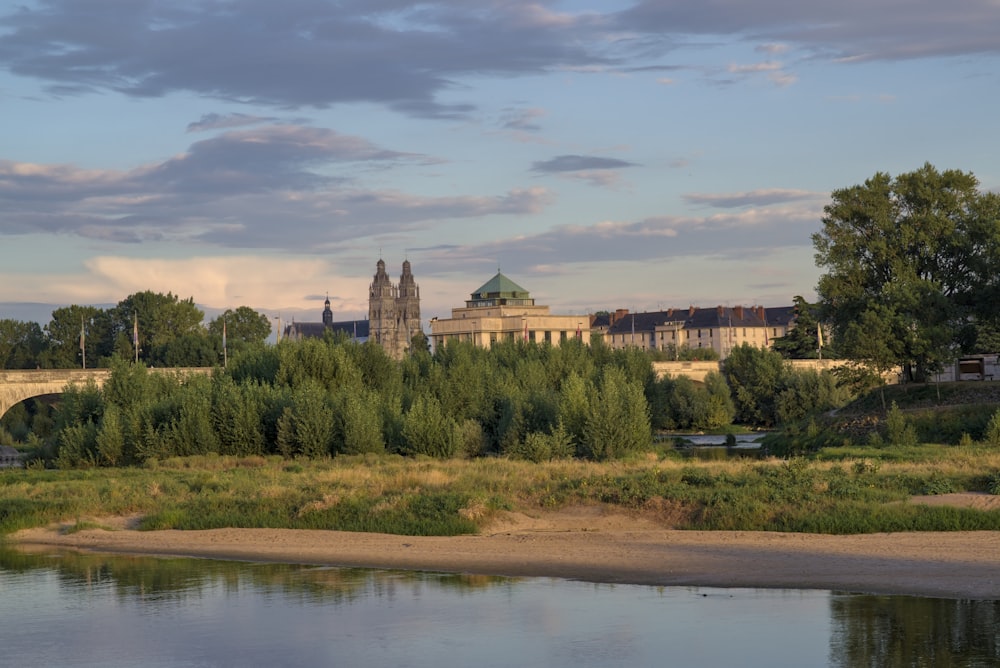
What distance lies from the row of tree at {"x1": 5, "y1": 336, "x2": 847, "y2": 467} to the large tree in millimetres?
14288

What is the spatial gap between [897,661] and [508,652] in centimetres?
554

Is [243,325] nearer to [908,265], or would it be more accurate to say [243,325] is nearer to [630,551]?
[908,265]

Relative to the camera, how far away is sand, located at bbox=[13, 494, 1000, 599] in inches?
958

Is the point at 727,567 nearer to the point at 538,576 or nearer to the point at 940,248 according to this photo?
the point at 538,576

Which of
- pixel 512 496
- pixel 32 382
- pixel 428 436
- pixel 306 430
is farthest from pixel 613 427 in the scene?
pixel 32 382

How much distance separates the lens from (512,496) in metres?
35.6

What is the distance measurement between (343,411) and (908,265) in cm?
3557

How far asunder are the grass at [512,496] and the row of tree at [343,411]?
1026 centimetres

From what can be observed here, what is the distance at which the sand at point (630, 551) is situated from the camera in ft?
79.9

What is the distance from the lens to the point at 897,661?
1784 cm

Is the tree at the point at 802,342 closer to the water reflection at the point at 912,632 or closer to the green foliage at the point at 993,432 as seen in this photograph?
the green foliage at the point at 993,432

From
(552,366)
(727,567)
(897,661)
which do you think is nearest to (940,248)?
(552,366)

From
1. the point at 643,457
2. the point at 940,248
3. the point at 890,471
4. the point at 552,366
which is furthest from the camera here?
the point at 552,366

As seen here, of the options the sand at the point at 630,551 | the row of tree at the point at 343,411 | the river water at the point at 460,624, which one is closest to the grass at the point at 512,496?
the sand at the point at 630,551
